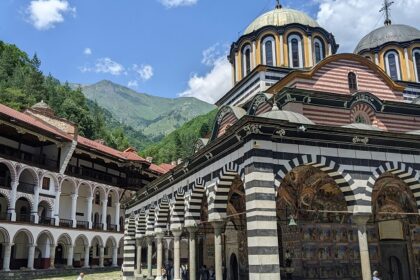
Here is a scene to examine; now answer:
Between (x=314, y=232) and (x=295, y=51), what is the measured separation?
999cm

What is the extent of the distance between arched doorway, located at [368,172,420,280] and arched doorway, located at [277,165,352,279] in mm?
1085

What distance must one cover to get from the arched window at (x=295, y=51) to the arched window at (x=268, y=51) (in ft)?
2.80

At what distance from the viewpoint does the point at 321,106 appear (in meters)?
16.9

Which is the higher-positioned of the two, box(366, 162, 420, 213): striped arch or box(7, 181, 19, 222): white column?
box(7, 181, 19, 222): white column

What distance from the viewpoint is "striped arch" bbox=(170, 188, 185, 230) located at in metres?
Result: 17.0

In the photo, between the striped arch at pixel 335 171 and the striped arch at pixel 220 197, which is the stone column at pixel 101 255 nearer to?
the striped arch at pixel 220 197

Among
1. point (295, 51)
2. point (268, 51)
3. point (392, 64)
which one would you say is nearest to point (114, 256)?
point (268, 51)

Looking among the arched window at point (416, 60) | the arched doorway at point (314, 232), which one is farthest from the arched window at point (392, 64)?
the arched doorway at point (314, 232)

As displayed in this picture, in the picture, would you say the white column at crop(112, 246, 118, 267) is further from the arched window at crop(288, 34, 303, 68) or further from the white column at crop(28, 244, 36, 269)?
the arched window at crop(288, 34, 303, 68)

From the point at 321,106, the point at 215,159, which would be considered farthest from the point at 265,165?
the point at 321,106

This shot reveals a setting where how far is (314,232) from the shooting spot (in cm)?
1611

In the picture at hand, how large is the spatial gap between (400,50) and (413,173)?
13.6m

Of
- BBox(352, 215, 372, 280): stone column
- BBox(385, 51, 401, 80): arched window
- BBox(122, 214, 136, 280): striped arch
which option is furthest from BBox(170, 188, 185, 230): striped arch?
BBox(385, 51, 401, 80): arched window

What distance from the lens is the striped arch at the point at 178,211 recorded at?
55.6 feet
